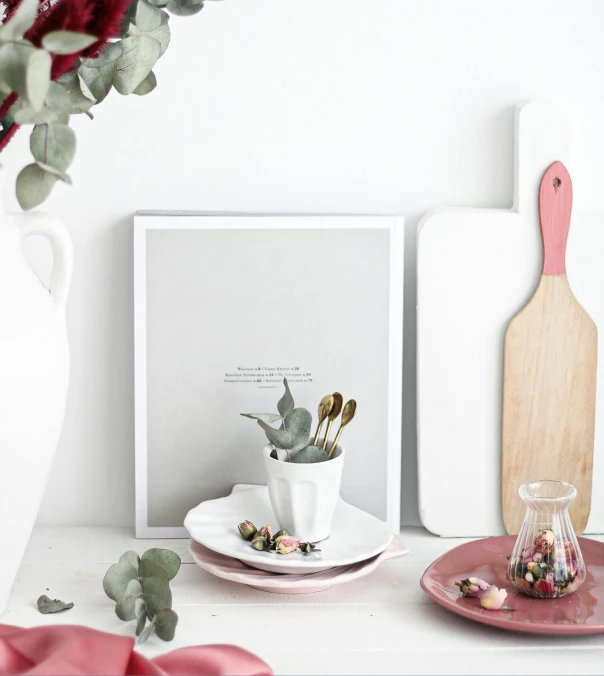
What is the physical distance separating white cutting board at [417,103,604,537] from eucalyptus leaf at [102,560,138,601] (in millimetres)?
310

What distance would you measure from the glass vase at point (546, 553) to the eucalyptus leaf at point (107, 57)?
46 cm

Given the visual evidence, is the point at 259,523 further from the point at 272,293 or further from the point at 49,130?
the point at 49,130

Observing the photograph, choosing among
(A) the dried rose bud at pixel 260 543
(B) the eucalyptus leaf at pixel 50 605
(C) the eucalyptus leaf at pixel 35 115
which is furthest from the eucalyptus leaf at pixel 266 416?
(C) the eucalyptus leaf at pixel 35 115

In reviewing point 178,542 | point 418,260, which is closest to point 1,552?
point 178,542

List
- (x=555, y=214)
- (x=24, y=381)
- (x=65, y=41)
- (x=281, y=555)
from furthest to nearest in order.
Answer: (x=555, y=214)
(x=281, y=555)
(x=24, y=381)
(x=65, y=41)

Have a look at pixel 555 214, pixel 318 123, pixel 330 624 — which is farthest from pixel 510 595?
pixel 318 123

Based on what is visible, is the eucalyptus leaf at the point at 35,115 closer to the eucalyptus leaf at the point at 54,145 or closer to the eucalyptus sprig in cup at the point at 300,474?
the eucalyptus leaf at the point at 54,145

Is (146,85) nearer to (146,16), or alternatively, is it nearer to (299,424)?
(146,16)

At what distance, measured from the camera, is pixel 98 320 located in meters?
0.83

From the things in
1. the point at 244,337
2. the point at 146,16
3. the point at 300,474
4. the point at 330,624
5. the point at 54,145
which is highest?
the point at 146,16

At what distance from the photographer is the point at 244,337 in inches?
31.6

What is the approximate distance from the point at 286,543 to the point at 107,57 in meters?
0.40

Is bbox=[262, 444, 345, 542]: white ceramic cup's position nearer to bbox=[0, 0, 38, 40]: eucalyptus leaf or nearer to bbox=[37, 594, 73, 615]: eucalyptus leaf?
bbox=[37, 594, 73, 615]: eucalyptus leaf

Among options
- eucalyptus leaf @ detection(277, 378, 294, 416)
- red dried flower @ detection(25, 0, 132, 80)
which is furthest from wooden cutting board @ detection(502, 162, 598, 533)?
red dried flower @ detection(25, 0, 132, 80)
